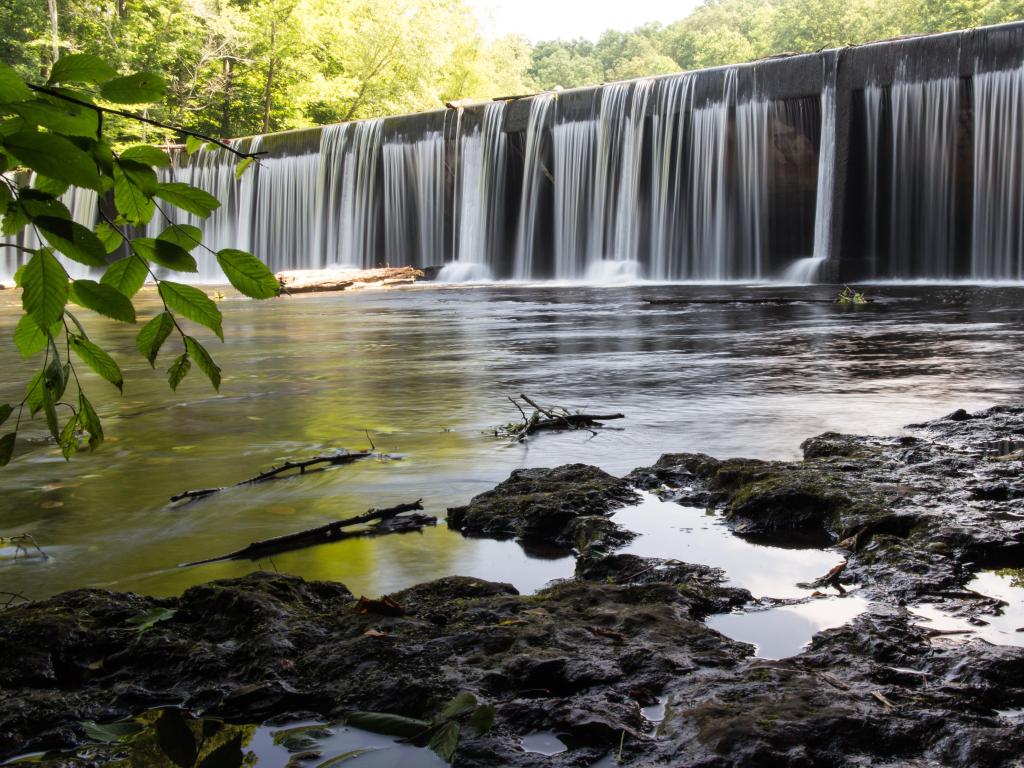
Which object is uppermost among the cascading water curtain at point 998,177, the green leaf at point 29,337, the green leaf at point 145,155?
the cascading water curtain at point 998,177

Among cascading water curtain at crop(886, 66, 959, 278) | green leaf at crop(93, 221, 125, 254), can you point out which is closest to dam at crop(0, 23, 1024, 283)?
cascading water curtain at crop(886, 66, 959, 278)

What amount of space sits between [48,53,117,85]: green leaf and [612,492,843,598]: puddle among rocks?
5.62 feet

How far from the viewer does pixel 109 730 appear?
163 centimetres

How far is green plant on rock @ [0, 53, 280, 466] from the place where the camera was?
1.14 metres

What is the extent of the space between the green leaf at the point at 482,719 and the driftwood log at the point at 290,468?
6.90ft

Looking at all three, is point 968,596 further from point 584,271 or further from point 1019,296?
point 584,271

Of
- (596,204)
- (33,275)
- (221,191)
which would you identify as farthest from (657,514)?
(221,191)

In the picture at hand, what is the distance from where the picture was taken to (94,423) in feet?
4.74

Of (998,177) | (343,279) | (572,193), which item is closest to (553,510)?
(998,177)

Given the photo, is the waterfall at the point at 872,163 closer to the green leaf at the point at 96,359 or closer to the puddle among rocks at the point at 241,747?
the puddle among rocks at the point at 241,747

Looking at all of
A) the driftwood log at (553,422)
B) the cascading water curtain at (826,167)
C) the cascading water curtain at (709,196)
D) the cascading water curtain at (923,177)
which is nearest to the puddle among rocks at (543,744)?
the driftwood log at (553,422)

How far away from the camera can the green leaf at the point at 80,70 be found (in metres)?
1.23

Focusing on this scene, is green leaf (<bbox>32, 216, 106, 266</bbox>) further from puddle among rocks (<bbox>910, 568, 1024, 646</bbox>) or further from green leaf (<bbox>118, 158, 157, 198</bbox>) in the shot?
puddle among rocks (<bbox>910, 568, 1024, 646</bbox>)

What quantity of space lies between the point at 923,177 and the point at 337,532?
1789 centimetres
